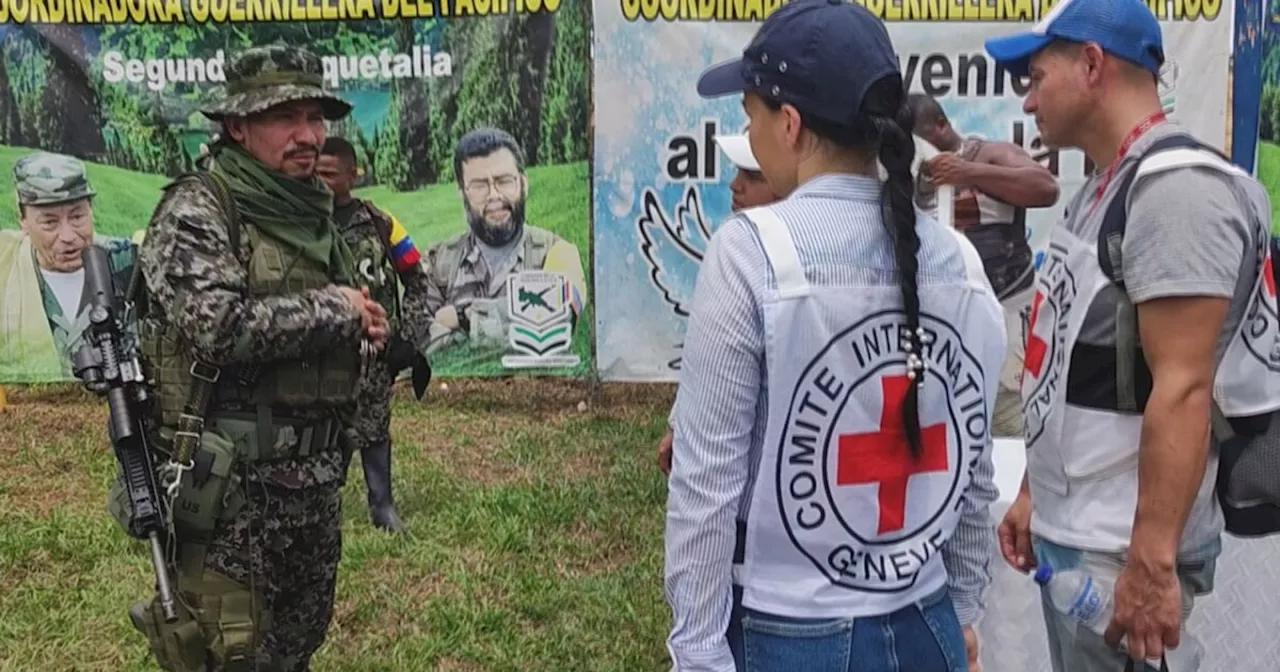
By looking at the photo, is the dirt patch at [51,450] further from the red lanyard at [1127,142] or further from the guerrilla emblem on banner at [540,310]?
the red lanyard at [1127,142]

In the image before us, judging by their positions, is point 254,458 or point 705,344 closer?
point 705,344

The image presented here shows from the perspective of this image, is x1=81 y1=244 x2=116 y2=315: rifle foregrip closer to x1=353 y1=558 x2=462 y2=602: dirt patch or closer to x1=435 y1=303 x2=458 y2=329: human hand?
x1=353 y1=558 x2=462 y2=602: dirt patch

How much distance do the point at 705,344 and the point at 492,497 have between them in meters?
3.61

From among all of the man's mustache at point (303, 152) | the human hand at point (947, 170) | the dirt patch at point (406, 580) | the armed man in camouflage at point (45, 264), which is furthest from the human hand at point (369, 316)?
the armed man in camouflage at point (45, 264)

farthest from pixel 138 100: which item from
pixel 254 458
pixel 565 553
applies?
pixel 254 458

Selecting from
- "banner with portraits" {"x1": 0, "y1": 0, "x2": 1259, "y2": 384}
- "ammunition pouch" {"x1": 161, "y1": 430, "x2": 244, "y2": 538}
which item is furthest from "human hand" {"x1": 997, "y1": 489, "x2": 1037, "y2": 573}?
"banner with portraits" {"x1": 0, "y1": 0, "x2": 1259, "y2": 384}

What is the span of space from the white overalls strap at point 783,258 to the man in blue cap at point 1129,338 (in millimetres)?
658

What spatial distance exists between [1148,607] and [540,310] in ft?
14.5

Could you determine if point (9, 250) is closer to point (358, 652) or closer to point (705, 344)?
point (358, 652)

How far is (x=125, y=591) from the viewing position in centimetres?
404

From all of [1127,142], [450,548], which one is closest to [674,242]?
[450,548]

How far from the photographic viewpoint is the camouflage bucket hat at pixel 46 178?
5984 mm

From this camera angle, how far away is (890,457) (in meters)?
1.54

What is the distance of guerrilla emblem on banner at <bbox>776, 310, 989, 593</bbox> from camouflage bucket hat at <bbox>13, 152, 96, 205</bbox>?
5634mm
